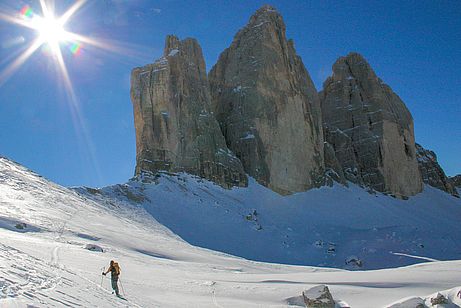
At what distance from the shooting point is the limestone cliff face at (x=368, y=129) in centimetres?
8206

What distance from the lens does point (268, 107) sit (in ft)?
220

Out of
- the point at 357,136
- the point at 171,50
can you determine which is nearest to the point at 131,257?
the point at 171,50

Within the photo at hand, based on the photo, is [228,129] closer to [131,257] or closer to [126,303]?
[131,257]

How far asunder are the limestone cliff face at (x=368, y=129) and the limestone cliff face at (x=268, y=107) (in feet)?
41.8

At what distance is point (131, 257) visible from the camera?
21312mm

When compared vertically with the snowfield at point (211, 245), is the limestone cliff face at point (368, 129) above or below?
above

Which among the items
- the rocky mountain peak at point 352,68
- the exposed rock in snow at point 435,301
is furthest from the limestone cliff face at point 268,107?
the exposed rock in snow at point 435,301

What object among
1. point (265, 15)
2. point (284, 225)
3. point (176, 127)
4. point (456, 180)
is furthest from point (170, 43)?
point (456, 180)

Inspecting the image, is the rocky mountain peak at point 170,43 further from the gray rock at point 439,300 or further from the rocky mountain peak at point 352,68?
the gray rock at point 439,300

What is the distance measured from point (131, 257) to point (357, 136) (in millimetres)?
71318

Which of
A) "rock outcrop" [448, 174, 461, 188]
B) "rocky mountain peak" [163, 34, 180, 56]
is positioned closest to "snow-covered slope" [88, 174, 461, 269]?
"rocky mountain peak" [163, 34, 180, 56]

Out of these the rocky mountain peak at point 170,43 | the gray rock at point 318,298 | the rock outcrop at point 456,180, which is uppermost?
the rocky mountain peak at point 170,43

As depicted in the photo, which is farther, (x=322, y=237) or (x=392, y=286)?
(x=322, y=237)

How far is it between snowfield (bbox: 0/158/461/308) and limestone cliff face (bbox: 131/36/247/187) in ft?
9.50
